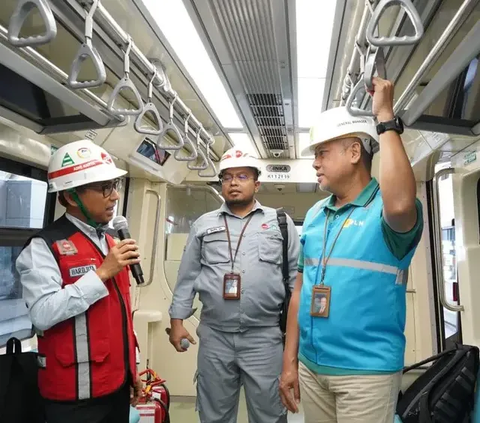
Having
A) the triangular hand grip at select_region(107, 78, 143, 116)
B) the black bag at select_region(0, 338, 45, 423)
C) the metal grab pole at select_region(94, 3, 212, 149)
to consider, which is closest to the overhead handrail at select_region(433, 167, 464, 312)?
the metal grab pole at select_region(94, 3, 212, 149)

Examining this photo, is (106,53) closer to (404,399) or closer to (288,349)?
(288,349)

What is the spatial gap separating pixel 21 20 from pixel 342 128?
48.8 inches

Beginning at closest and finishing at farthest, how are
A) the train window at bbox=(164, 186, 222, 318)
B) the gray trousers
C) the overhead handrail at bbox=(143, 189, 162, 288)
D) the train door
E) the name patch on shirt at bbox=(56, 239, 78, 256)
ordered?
the name patch on shirt at bbox=(56, 239, 78, 256)
the gray trousers
the train door
the overhead handrail at bbox=(143, 189, 162, 288)
the train window at bbox=(164, 186, 222, 318)

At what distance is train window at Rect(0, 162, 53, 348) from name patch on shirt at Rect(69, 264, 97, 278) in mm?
1096

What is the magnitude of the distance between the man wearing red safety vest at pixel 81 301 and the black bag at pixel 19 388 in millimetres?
205

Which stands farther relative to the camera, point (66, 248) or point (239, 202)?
point (239, 202)

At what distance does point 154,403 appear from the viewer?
3.48 meters

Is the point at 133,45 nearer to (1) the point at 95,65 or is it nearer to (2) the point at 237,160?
(1) the point at 95,65

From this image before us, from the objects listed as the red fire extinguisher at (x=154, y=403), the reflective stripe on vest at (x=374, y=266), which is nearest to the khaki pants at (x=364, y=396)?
the reflective stripe on vest at (x=374, y=266)

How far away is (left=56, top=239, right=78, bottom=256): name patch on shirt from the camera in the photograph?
1.87 m

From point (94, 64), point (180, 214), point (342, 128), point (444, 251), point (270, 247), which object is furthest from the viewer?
point (180, 214)

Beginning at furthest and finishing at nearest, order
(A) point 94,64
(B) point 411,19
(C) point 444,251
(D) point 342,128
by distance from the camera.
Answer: (C) point 444,251, (D) point 342,128, (A) point 94,64, (B) point 411,19

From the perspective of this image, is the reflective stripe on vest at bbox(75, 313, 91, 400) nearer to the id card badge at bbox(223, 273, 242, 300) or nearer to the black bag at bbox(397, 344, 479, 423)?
the id card badge at bbox(223, 273, 242, 300)

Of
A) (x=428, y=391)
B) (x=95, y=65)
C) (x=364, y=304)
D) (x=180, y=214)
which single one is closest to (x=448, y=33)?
(x=364, y=304)
